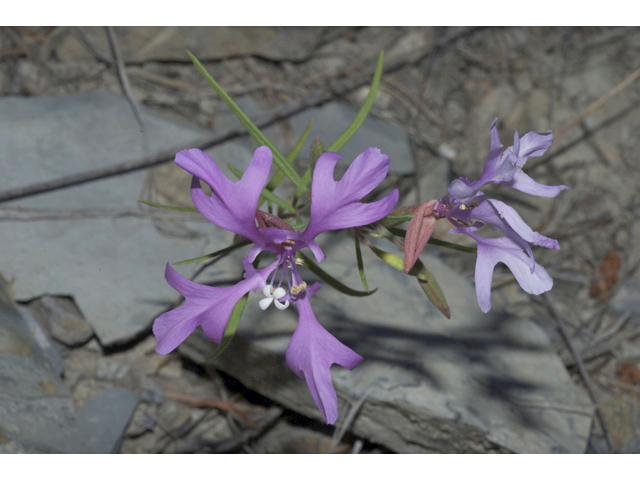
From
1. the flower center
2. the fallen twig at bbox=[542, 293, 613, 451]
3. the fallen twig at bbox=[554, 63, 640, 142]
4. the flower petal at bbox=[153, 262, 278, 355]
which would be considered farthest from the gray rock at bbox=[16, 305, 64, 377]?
the fallen twig at bbox=[554, 63, 640, 142]

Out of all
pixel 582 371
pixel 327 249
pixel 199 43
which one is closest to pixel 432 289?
pixel 327 249

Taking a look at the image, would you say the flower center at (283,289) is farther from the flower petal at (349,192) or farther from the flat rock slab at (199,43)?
the flat rock slab at (199,43)

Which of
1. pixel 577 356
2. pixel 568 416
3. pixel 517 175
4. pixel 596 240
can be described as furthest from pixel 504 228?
pixel 596 240

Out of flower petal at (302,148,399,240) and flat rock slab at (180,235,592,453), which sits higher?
flower petal at (302,148,399,240)

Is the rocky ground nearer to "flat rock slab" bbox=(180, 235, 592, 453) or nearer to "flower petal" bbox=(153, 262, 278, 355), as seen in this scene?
"flat rock slab" bbox=(180, 235, 592, 453)

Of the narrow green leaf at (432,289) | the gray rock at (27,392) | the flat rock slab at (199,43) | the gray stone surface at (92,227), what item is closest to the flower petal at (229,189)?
the narrow green leaf at (432,289)

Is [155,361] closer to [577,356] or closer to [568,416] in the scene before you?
[568,416]
